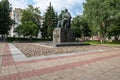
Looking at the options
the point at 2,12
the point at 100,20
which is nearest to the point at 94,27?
the point at 100,20

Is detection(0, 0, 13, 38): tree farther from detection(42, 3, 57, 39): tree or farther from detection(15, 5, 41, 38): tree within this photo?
detection(42, 3, 57, 39): tree

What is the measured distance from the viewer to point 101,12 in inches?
1160

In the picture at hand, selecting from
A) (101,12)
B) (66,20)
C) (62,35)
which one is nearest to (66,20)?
(66,20)

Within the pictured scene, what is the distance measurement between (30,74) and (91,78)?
6.40ft

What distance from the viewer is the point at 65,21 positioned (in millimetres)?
19016

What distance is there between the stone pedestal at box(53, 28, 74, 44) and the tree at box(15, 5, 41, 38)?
24725 millimetres

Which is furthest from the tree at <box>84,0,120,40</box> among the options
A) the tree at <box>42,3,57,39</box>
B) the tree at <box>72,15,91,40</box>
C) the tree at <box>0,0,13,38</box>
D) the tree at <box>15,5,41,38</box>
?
the tree at <box>0,0,13,38</box>

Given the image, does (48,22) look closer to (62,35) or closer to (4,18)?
(4,18)

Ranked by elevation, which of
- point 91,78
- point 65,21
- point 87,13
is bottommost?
point 91,78

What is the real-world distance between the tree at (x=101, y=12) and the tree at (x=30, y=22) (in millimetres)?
17127

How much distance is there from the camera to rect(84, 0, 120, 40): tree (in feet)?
95.1

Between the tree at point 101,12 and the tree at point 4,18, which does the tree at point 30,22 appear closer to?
the tree at point 4,18

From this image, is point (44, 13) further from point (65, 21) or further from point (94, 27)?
point (65, 21)

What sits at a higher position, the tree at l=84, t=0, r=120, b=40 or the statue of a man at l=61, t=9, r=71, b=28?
the tree at l=84, t=0, r=120, b=40
